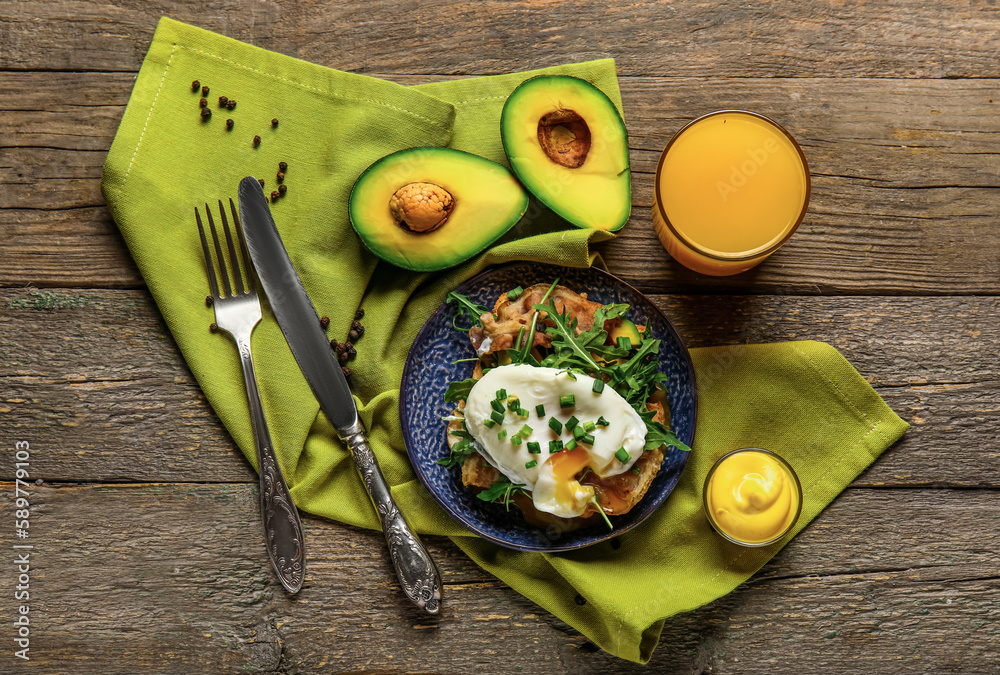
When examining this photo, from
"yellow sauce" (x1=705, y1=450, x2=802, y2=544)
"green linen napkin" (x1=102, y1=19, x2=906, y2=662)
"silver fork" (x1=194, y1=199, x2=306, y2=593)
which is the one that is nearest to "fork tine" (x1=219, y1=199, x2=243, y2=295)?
A: "silver fork" (x1=194, y1=199, x2=306, y2=593)

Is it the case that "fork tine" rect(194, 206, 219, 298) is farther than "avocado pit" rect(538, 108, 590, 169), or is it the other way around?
"fork tine" rect(194, 206, 219, 298)

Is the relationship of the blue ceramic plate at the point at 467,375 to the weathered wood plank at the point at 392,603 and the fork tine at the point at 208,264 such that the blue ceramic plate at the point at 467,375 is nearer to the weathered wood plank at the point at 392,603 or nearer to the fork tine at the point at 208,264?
the weathered wood plank at the point at 392,603

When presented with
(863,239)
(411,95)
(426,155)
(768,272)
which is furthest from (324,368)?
(863,239)

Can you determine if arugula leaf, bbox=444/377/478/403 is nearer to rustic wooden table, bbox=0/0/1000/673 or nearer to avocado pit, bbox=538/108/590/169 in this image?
rustic wooden table, bbox=0/0/1000/673

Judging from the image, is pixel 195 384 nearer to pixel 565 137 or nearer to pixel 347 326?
pixel 347 326

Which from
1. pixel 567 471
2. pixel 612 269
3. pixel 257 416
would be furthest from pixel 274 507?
pixel 612 269

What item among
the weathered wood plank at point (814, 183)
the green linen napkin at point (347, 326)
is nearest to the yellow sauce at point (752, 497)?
the green linen napkin at point (347, 326)
